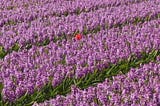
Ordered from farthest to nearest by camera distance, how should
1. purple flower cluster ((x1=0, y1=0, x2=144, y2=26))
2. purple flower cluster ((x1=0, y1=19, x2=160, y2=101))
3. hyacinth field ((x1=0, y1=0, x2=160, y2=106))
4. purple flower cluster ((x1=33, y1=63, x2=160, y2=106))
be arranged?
purple flower cluster ((x1=0, y1=0, x2=144, y2=26)) < purple flower cluster ((x1=0, y1=19, x2=160, y2=101)) < hyacinth field ((x1=0, y1=0, x2=160, y2=106)) < purple flower cluster ((x1=33, y1=63, x2=160, y2=106))

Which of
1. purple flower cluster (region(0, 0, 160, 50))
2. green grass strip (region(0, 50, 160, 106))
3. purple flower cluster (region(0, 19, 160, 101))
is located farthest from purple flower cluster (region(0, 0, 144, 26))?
green grass strip (region(0, 50, 160, 106))

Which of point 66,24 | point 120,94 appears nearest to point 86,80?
point 120,94

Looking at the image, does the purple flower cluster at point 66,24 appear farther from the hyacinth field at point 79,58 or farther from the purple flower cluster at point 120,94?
the purple flower cluster at point 120,94

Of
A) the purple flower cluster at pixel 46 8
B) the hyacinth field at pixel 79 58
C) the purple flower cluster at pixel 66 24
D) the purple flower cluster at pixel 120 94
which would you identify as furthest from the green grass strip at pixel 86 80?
the purple flower cluster at pixel 46 8

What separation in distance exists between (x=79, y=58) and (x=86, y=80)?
1.99 ft

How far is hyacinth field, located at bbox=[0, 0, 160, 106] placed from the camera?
591 cm

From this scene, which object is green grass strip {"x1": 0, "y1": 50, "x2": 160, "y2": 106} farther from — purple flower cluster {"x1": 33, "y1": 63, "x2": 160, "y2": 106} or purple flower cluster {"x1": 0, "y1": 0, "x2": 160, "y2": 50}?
purple flower cluster {"x1": 0, "y1": 0, "x2": 160, "y2": 50}

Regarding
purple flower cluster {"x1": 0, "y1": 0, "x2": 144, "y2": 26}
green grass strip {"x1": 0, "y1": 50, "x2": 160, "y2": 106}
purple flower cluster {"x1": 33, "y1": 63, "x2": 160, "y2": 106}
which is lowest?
purple flower cluster {"x1": 0, "y1": 0, "x2": 144, "y2": 26}

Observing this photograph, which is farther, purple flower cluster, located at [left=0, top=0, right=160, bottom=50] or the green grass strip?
purple flower cluster, located at [left=0, top=0, right=160, bottom=50]

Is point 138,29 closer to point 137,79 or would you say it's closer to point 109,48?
point 109,48

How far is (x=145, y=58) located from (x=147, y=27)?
1.89 m

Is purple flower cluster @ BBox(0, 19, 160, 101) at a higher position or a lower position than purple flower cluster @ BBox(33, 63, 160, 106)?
lower

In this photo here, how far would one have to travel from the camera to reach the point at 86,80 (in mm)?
7008

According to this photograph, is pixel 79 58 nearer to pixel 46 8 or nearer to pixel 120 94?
pixel 120 94
